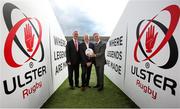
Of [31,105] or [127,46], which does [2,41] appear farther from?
[127,46]

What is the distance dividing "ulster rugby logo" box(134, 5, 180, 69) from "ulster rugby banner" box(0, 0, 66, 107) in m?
1.72

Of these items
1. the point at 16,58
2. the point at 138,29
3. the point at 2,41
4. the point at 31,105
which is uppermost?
the point at 138,29

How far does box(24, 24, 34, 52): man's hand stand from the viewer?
1891 mm

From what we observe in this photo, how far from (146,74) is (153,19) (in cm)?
81

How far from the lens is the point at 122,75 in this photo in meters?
3.24

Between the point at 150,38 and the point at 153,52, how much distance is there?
0.22 m

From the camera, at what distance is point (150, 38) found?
198 centimetres

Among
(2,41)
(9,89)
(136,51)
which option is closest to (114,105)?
(136,51)

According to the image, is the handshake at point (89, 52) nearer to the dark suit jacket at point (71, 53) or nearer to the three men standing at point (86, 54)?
the three men standing at point (86, 54)

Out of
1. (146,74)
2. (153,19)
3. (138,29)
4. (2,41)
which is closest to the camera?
(2,41)

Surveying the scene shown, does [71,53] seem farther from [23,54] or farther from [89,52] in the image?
[23,54]

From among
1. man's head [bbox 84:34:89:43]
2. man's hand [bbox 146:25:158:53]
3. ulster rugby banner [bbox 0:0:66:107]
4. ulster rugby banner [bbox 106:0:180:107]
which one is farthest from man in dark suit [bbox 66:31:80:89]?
man's hand [bbox 146:25:158:53]

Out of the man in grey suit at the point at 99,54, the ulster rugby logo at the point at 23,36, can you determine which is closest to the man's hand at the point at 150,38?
the man in grey suit at the point at 99,54

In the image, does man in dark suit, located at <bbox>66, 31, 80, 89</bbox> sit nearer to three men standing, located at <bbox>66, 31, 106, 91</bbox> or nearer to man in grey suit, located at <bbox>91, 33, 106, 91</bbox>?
three men standing, located at <bbox>66, 31, 106, 91</bbox>
